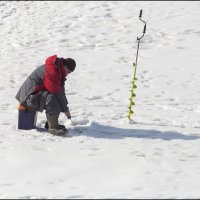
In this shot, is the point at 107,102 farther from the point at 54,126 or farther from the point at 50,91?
the point at 50,91

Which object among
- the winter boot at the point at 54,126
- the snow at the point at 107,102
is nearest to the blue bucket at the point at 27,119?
the snow at the point at 107,102

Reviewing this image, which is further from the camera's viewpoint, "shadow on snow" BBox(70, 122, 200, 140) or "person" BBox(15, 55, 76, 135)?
"shadow on snow" BBox(70, 122, 200, 140)

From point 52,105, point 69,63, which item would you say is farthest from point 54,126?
point 69,63

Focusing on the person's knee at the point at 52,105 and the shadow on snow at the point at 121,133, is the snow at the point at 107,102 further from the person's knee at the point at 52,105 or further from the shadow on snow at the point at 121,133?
the person's knee at the point at 52,105

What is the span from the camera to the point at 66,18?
17438 millimetres

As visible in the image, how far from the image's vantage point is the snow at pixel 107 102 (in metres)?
6.23

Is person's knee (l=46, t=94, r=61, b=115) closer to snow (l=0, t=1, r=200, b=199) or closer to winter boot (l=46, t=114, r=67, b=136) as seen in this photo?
winter boot (l=46, t=114, r=67, b=136)

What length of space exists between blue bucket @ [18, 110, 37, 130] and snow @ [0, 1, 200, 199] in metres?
0.11

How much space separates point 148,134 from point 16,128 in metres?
2.24

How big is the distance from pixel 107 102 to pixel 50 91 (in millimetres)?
2540

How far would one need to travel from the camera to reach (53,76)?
25.8ft

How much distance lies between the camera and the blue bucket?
27.2 feet

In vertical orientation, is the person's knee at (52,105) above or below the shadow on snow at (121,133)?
above

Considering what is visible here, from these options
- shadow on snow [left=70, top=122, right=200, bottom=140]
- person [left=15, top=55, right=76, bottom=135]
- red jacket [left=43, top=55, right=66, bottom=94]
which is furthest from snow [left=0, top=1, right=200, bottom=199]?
red jacket [left=43, top=55, right=66, bottom=94]
